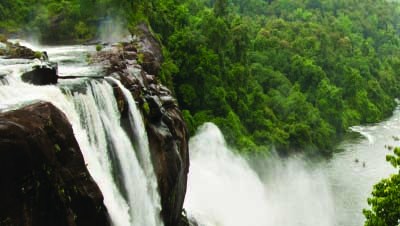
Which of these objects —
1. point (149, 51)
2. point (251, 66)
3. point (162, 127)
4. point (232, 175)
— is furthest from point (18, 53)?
point (251, 66)

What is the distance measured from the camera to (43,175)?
14656 millimetres

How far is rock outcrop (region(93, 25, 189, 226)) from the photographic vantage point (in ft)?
74.5

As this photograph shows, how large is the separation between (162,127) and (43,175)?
954 centimetres

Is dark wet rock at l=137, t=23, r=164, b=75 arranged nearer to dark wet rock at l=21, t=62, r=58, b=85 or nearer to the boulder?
the boulder

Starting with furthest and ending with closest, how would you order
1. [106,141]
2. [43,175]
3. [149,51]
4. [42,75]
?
1. [149,51]
2. [106,141]
3. [42,75]
4. [43,175]

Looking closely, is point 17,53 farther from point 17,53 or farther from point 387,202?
point 387,202

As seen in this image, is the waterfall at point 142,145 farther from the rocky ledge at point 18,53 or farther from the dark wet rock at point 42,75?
the rocky ledge at point 18,53

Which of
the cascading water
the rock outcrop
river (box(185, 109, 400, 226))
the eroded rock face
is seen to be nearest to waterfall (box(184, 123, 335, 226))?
river (box(185, 109, 400, 226))

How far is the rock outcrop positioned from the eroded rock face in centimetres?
536

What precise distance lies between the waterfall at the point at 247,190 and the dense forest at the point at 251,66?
6.56 ft

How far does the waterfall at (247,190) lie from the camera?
108ft

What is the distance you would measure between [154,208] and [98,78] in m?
5.65

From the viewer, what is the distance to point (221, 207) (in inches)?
1305

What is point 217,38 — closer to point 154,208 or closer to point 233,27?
point 233,27
